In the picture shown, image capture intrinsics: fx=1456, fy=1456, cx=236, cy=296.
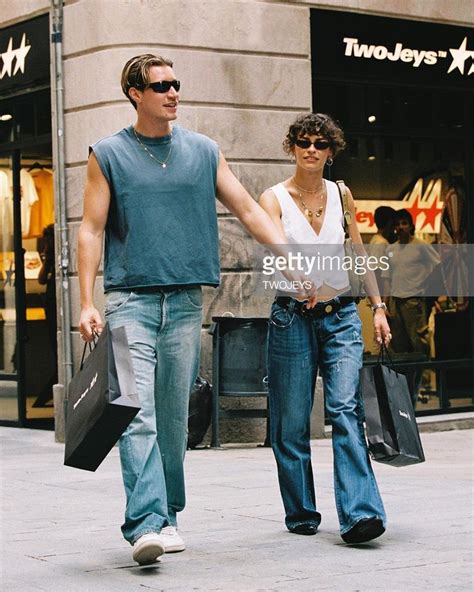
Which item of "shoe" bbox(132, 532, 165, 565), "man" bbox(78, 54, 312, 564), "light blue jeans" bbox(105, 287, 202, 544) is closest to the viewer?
"shoe" bbox(132, 532, 165, 565)

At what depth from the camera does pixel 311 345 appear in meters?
6.94

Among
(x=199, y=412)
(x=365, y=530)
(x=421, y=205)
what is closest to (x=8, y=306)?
(x=199, y=412)

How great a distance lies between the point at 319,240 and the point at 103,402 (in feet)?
5.59

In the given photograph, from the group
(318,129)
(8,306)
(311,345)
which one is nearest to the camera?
(311,345)

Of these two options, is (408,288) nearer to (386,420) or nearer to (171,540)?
(386,420)

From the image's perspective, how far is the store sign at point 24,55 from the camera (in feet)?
42.5

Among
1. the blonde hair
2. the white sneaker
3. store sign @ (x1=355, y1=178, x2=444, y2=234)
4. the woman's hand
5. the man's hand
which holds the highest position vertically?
the blonde hair

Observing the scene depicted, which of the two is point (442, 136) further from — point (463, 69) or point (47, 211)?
point (47, 211)

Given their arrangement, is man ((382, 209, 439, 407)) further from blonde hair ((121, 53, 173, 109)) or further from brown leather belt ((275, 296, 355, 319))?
blonde hair ((121, 53, 173, 109))

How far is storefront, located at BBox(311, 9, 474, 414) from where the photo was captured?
516 inches

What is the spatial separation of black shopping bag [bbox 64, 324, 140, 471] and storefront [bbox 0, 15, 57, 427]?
25.2 feet

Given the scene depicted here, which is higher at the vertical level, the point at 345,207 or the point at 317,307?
the point at 345,207

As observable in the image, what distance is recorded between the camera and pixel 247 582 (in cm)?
573
